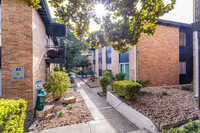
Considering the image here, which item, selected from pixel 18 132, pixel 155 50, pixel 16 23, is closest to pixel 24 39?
pixel 16 23

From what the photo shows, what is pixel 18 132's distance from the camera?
9.23 feet

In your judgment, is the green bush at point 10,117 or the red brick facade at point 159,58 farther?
the red brick facade at point 159,58

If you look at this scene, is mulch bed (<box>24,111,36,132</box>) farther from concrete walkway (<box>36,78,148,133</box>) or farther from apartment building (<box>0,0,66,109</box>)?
concrete walkway (<box>36,78,148,133</box>)

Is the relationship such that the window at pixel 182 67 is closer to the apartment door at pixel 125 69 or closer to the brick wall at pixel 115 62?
the apartment door at pixel 125 69

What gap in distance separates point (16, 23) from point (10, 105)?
180 inches

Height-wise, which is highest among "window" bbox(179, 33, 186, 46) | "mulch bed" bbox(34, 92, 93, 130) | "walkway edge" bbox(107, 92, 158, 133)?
"window" bbox(179, 33, 186, 46)

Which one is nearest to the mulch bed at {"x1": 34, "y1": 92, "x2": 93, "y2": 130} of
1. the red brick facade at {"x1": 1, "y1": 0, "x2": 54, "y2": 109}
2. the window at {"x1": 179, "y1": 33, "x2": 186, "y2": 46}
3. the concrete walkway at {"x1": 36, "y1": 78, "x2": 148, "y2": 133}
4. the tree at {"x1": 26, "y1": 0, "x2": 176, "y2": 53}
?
the concrete walkway at {"x1": 36, "y1": 78, "x2": 148, "y2": 133}

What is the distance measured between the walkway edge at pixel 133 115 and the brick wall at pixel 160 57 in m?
4.31

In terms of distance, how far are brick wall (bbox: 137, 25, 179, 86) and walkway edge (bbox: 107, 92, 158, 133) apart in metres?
4.31

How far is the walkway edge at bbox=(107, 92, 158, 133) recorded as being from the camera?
11.5ft

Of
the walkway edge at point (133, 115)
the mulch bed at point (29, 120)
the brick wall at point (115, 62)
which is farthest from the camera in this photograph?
the brick wall at point (115, 62)

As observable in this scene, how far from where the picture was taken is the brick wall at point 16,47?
16.8 feet

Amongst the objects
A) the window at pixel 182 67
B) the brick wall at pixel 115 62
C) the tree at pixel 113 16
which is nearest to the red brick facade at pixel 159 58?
the window at pixel 182 67

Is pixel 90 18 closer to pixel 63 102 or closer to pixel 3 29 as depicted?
pixel 3 29
